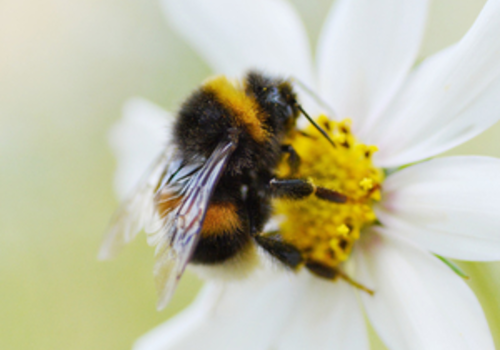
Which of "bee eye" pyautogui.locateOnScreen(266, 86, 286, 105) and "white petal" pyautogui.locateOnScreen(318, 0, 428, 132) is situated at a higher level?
"white petal" pyautogui.locateOnScreen(318, 0, 428, 132)

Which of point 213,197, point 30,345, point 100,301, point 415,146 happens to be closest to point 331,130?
point 415,146

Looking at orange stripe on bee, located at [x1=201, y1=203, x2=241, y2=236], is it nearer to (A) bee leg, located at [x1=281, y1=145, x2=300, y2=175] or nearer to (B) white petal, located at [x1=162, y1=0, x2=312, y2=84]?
(A) bee leg, located at [x1=281, y1=145, x2=300, y2=175]

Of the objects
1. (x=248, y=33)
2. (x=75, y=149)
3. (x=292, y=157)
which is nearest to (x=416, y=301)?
(x=292, y=157)

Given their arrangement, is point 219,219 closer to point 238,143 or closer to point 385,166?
point 238,143

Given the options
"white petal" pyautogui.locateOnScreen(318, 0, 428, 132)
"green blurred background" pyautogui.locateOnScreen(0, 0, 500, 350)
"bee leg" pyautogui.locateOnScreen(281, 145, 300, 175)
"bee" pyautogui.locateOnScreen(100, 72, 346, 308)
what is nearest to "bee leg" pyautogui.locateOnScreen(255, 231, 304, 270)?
"bee" pyautogui.locateOnScreen(100, 72, 346, 308)

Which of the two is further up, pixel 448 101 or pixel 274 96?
pixel 448 101

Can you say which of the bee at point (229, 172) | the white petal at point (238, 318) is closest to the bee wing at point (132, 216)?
the bee at point (229, 172)

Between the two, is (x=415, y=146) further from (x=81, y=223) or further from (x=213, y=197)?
(x=81, y=223)
